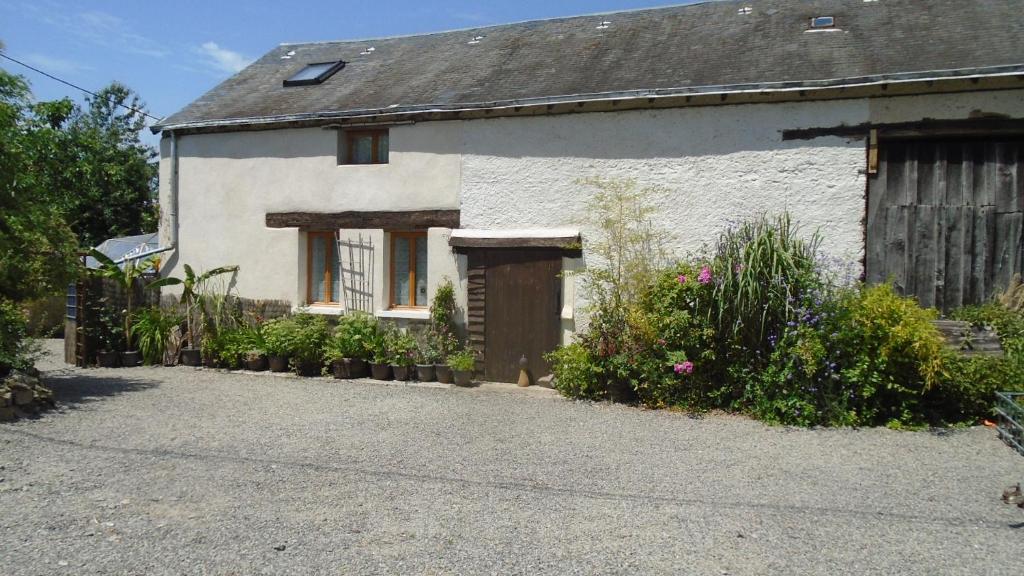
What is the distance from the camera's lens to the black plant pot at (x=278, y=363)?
35.1ft

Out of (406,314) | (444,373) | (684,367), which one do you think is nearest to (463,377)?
(444,373)

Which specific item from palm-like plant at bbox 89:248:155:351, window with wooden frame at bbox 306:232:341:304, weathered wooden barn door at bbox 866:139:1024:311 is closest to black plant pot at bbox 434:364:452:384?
window with wooden frame at bbox 306:232:341:304

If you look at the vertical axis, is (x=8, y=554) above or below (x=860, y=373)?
below

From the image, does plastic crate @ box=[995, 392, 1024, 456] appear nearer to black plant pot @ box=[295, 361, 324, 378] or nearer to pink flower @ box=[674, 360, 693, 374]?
pink flower @ box=[674, 360, 693, 374]

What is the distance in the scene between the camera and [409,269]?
11.0 metres

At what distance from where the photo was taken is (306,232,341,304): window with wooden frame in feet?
37.7

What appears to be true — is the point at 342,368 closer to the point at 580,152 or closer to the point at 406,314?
the point at 406,314

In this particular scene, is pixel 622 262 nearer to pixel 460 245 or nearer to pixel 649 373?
pixel 649 373

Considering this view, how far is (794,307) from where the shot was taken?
761cm

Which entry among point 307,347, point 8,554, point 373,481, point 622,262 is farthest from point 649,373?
point 8,554

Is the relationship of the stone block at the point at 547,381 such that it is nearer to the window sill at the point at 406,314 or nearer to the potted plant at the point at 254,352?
the window sill at the point at 406,314

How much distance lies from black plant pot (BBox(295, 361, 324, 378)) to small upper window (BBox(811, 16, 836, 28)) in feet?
29.3

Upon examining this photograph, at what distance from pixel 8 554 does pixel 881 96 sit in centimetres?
937

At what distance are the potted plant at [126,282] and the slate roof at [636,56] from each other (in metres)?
2.53
